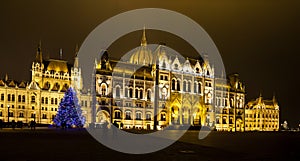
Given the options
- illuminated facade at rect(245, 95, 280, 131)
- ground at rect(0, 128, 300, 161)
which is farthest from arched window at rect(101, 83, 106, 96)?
ground at rect(0, 128, 300, 161)

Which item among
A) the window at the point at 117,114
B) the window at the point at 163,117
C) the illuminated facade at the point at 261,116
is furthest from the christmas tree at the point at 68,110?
the illuminated facade at the point at 261,116

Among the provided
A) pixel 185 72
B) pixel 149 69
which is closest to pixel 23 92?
pixel 149 69

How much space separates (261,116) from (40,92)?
8110 cm

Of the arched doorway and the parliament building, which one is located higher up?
the parliament building

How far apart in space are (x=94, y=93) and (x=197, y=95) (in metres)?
31.3

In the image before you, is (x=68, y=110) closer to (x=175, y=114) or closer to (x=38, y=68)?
(x=38, y=68)

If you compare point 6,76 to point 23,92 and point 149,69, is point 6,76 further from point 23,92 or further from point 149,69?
point 149,69

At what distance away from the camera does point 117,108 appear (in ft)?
292

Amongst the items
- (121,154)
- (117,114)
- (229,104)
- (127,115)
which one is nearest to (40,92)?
(117,114)

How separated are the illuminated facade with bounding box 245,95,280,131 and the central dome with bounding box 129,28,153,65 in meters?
45.2

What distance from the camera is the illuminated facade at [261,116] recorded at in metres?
131

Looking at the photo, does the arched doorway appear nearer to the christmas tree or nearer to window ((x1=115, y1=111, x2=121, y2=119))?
window ((x1=115, y1=111, x2=121, y2=119))

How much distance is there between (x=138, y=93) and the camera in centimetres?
9381

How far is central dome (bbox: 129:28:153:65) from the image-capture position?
106m
